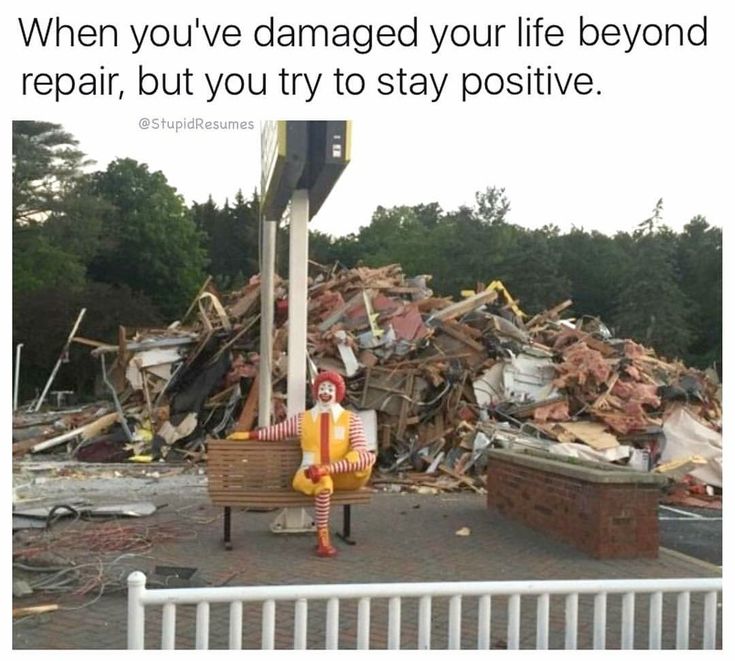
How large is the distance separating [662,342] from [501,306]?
921 centimetres

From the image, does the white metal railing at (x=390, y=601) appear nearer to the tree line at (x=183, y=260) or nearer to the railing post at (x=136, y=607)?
the railing post at (x=136, y=607)

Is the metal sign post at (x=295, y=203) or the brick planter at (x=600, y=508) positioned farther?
the brick planter at (x=600, y=508)

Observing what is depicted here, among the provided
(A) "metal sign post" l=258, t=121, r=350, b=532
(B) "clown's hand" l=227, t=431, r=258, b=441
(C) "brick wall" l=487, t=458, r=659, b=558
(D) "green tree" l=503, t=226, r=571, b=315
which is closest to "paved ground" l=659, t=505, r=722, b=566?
(C) "brick wall" l=487, t=458, r=659, b=558

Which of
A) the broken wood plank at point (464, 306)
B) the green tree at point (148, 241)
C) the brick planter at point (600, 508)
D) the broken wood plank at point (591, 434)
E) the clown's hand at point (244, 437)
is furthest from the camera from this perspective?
the green tree at point (148, 241)

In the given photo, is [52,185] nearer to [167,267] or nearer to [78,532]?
[78,532]

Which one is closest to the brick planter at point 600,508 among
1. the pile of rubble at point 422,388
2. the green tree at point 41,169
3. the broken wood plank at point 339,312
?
the pile of rubble at point 422,388

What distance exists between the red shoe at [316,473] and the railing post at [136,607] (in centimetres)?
304

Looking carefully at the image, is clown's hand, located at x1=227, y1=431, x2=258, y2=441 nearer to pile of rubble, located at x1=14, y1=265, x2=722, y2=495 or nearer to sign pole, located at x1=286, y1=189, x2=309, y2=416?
sign pole, located at x1=286, y1=189, x2=309, y2=416

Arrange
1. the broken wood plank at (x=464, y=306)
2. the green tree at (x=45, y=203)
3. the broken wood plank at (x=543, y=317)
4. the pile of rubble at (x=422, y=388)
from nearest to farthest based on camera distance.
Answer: the green tree at (x=45, y=203)
the pile of rubble at (x=422, y=388)
the broken wood plank at (x=464, y=306)
the broken wood plank at (x=543, y=317)

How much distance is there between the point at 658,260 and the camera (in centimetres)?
1752

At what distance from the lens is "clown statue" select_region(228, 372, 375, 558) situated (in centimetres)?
584

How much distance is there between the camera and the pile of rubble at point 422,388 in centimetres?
1029

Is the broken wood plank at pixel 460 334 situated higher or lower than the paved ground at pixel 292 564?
higher

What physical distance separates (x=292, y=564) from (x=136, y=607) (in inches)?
115
